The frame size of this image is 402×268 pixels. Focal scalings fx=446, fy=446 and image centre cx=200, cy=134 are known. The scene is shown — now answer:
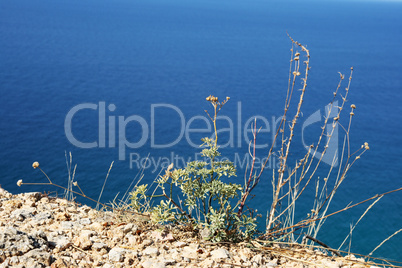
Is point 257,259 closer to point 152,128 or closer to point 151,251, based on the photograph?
point 151,251

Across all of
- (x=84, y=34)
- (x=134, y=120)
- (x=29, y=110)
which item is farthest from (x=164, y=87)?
(x=84, y=34)

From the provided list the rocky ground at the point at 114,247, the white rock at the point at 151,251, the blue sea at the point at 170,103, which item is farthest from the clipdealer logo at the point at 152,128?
the white rock at the point at 151,251

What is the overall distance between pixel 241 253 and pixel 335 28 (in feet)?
139

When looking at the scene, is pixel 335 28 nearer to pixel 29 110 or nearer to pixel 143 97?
pixel 143 97

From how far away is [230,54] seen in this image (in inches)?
1034

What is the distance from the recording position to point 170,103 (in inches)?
659

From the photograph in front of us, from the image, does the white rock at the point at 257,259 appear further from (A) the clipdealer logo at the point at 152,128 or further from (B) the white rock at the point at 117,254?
(A) the clipdealer logo at the point at 152,128

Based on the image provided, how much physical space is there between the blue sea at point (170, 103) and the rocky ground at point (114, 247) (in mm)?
2182

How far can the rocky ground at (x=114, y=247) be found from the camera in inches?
87.9

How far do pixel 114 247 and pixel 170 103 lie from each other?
14450mm

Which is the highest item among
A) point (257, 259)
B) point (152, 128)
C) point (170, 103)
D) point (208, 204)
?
point (208, 204)

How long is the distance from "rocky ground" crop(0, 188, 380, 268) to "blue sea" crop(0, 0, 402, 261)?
218 centimetres

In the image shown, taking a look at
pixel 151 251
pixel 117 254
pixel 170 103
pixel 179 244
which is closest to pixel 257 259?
pixel 179 244

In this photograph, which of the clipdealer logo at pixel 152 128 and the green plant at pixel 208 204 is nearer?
the green plant at pixel 208 204
